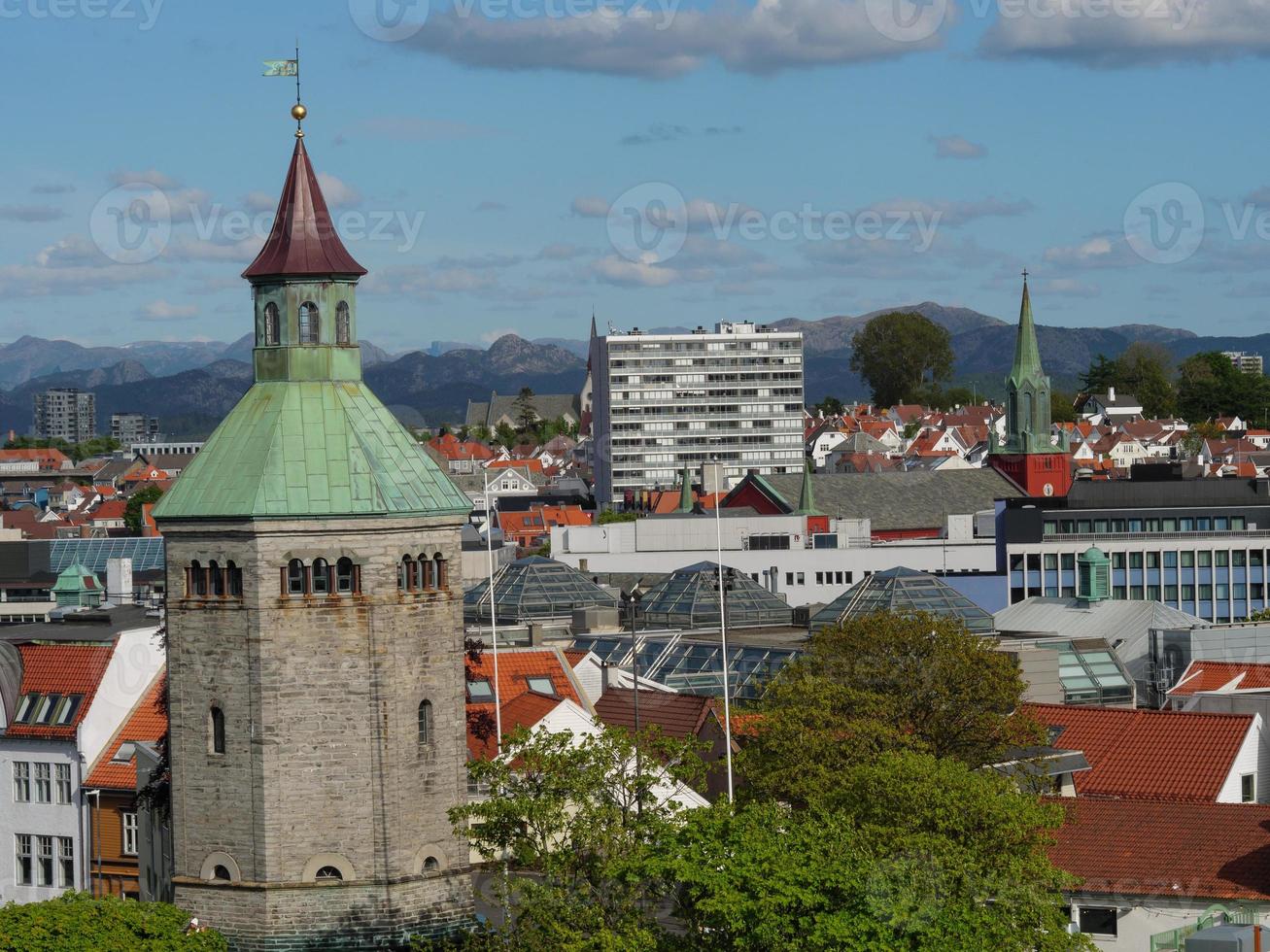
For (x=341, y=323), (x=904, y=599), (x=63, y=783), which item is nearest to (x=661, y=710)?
(x=63, y=783)

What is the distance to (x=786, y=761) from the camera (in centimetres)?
5828

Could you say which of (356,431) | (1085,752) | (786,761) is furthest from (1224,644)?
(356,431)

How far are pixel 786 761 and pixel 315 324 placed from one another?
15652 millimetres

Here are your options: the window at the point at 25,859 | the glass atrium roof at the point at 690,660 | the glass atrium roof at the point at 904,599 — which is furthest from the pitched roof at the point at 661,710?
the glass atrium roof at the point at 904,599

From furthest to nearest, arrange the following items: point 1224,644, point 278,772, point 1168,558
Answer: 1. point 1168,558
2. point 1224,644
3. point 278,772

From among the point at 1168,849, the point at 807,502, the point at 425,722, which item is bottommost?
the point at 1168,849

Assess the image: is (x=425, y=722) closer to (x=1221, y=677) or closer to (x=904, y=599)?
(x=1221, y=677)

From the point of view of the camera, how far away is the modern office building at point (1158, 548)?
155 metres

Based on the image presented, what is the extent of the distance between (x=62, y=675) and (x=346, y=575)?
80.4 ft

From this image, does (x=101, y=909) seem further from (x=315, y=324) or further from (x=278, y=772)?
(x=315, y=324)

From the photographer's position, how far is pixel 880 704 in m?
63.0

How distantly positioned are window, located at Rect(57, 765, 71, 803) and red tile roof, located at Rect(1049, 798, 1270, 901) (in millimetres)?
26869

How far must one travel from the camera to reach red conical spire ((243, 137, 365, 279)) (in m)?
50.1

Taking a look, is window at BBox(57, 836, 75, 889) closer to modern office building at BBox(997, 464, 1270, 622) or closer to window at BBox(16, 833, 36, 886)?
window at BBox(16, 833, 36, 886)
